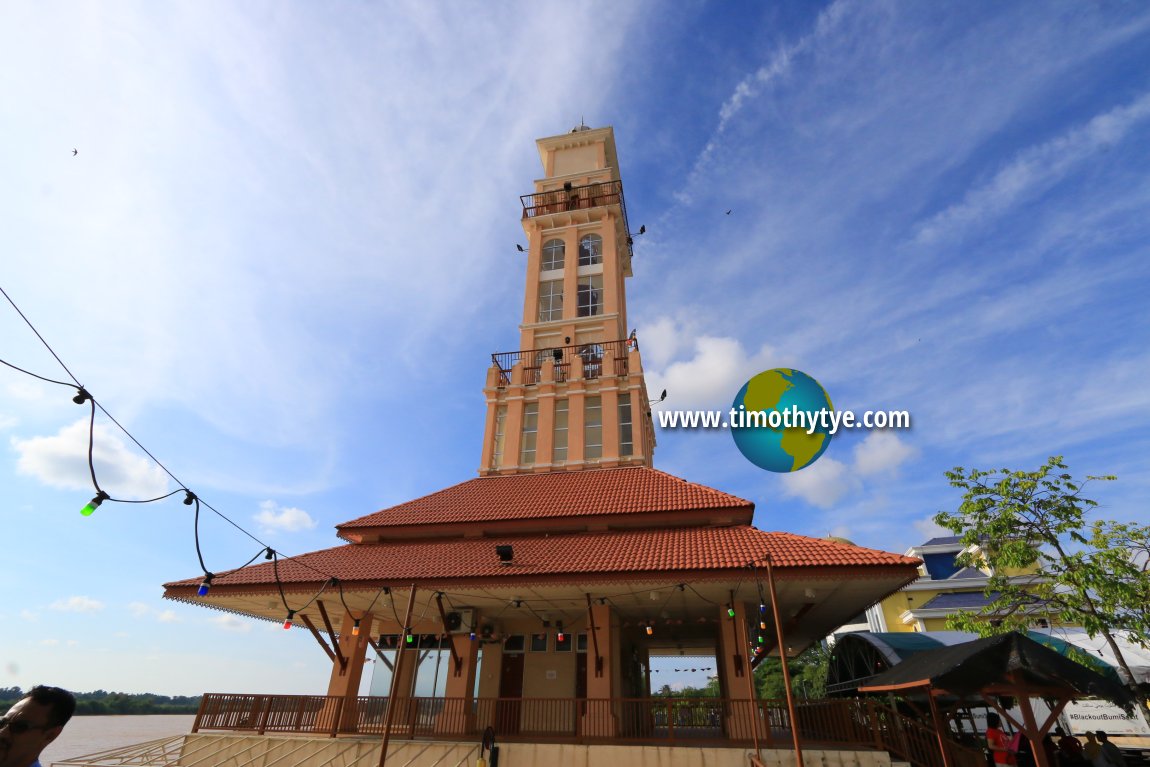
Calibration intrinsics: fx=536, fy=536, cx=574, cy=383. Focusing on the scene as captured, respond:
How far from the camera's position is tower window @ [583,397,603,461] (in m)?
21.3

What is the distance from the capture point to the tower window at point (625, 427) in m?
21.1

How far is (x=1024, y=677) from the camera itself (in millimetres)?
8828

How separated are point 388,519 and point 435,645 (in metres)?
4.36

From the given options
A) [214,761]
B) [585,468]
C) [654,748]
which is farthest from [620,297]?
[214,761]

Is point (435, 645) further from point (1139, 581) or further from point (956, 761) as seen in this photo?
point (1139, 581)

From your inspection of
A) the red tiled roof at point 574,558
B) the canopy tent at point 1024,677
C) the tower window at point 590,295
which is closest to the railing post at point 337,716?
the red tiled roof at point 574,558

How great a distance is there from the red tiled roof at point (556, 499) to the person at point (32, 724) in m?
14.3

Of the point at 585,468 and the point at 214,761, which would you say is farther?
the point at 585,468

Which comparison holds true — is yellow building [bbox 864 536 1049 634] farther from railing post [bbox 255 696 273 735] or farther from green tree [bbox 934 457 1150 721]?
railing post [bbox 255 696 273 735]

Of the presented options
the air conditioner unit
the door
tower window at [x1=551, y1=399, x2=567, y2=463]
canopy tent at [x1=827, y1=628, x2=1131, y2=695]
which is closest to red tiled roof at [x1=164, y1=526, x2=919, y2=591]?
the air conditioner unit

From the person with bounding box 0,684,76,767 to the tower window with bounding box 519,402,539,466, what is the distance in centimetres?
1909

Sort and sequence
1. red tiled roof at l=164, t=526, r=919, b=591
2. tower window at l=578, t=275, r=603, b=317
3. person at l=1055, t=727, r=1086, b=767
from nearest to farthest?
person at l=1055, t=727, r=1086, b=767
red tiled roof at l=164, t=526, r=919, b=591
tower window at l=578, t=275, r=603, b=317

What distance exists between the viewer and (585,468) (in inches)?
821

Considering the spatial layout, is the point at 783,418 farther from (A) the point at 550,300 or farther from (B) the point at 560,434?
(A) the point at 550,300
